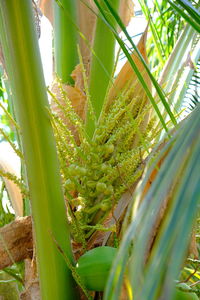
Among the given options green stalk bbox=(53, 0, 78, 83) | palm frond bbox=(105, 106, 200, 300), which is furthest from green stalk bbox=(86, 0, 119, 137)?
palm frond bbox=(105, 106, 200, 300)

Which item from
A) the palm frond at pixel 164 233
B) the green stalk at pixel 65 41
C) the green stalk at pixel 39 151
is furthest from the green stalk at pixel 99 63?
the palm frond at pixel 164 233

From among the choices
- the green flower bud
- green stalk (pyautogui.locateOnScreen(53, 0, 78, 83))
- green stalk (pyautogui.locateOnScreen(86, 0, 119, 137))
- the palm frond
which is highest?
green stalk (pyautogui.locateOnScreen(53, 0, 78, 83))

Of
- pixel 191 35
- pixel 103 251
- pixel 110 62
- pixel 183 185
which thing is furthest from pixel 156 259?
pixel 191 35

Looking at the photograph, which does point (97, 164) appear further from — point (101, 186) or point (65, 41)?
point (65, 41)

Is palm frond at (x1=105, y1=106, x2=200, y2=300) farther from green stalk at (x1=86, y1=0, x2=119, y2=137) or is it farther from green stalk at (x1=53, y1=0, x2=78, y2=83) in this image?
green stalk at (x1=53, y1=0, x2=78, y2=83)

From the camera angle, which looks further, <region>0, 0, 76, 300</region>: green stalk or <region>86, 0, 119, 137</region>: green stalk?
<region>86, 0, 119, 137</region>: green stalk

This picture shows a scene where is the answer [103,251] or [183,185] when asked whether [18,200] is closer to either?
[103,251]
